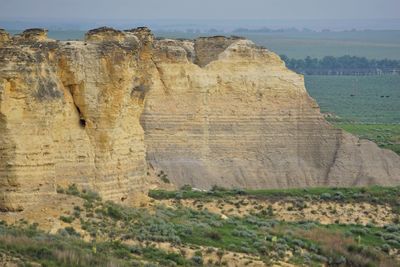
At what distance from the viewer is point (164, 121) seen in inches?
2083

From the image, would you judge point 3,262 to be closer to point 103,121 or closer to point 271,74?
point 103,121

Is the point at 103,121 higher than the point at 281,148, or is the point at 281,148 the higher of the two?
the point at 103,121

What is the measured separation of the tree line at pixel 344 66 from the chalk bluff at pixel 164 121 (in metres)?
119

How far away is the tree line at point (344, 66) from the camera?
590 ft

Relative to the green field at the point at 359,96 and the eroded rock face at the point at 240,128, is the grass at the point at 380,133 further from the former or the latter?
the green field at the point at 359,96

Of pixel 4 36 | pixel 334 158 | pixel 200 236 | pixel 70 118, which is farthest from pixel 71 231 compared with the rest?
pixel 334 158

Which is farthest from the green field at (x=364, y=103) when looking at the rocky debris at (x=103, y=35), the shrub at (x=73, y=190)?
the shrub at (x=73, y=190)

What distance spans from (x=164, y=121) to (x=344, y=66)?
135625 millimetres

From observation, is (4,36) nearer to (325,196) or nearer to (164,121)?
(325,196)

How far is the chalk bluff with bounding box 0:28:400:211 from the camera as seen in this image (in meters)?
32.8

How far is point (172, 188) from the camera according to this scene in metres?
49.5

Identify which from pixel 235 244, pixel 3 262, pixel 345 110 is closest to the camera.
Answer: pixel 3 262

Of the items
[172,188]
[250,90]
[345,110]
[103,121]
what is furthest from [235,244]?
[345,110]

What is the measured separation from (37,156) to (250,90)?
2366 cm
